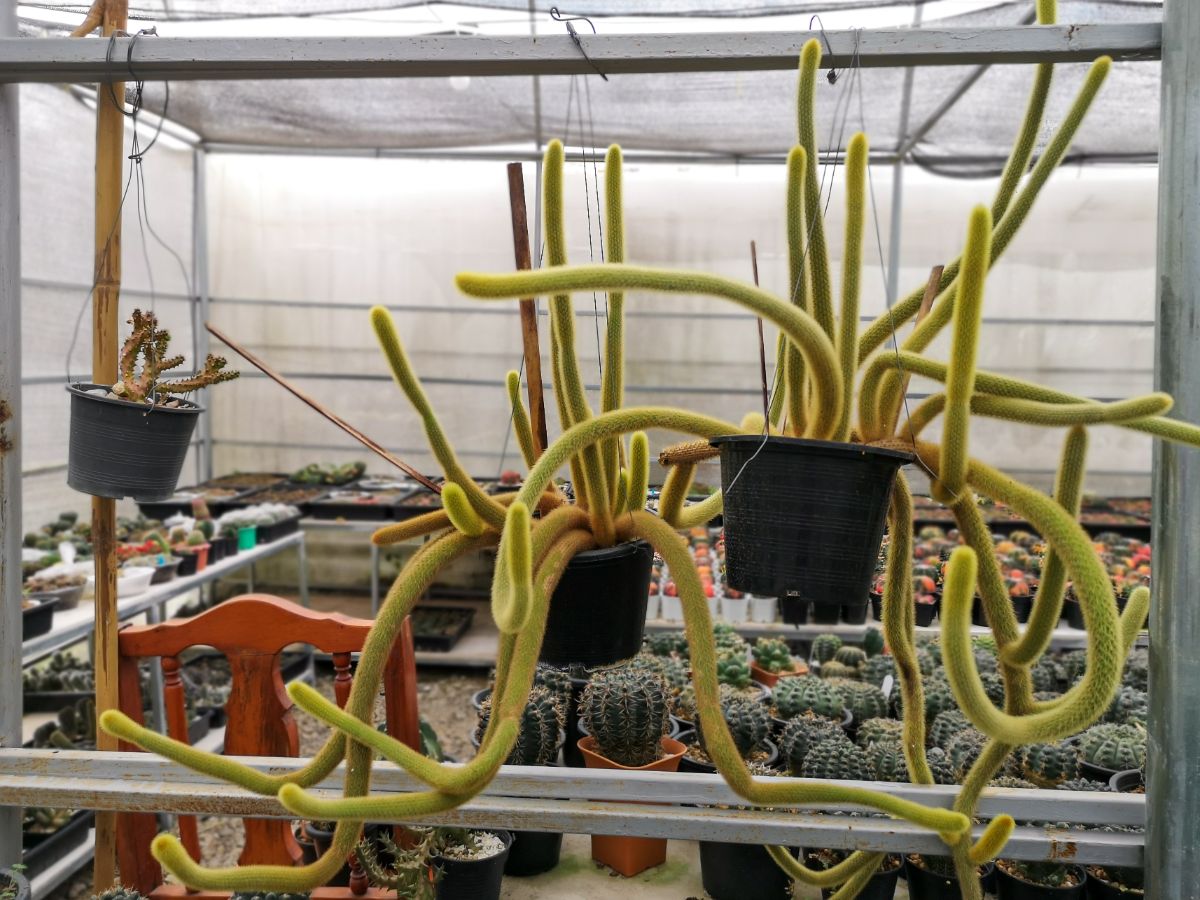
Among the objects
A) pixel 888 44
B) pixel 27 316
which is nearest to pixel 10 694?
pixel 888 44

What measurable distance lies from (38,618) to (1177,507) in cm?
266

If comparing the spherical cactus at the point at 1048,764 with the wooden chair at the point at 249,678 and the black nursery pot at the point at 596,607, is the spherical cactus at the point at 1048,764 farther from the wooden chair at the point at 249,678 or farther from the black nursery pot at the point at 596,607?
the wooden chair at the point at 249,678

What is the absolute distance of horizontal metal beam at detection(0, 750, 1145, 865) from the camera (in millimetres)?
1085

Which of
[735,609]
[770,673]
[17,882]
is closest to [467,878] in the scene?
[17,882]

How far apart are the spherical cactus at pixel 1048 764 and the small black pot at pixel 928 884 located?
0.33 m

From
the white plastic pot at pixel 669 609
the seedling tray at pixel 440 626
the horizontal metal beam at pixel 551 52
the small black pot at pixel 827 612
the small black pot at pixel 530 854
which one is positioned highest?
the horizontal metal beam at pixel 551 52

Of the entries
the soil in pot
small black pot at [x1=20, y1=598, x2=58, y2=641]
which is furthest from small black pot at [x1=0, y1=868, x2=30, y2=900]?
the soil in pot

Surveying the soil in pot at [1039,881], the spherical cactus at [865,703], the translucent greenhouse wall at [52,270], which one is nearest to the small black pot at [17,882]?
the soil in pot at [1039,881]

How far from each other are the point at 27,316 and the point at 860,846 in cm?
404

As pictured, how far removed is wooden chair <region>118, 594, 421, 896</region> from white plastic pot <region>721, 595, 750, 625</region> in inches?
64.8

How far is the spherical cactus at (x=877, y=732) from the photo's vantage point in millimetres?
1816

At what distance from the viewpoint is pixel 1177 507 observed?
99 centimetres

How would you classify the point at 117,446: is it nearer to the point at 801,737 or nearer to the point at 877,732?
the point at 801,737

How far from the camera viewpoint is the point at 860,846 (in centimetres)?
107
